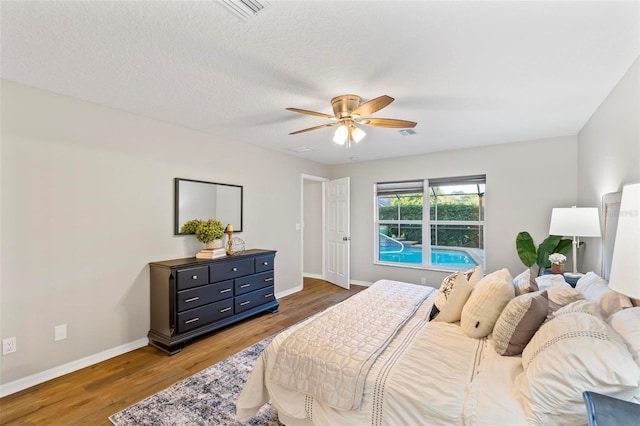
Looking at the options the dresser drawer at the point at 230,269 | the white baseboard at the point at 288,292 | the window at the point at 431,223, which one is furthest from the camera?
the white baseboard at the point at 288,292

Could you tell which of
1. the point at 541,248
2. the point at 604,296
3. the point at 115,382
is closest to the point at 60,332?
the point at 115,382

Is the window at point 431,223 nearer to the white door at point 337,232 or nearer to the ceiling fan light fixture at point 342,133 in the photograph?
the white door at point 337,232

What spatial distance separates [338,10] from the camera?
1.53 meters

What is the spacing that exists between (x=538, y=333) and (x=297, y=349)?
133 centimetres

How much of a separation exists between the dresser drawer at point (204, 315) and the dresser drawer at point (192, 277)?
0.90ft

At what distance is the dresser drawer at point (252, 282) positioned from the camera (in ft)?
12.0

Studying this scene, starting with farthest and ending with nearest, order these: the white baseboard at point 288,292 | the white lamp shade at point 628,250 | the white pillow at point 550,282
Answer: the white baseboard at point 288,292 < the white pillow at point 550,282 < the white lamp shade at point 628,250

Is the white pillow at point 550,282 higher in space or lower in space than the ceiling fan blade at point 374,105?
lower

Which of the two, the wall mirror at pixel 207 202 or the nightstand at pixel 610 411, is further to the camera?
the wall mirror at pixel 207 202

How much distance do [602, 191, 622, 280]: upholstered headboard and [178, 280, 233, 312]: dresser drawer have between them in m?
3.69

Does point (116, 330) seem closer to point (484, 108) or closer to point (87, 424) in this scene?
point (87, 424)

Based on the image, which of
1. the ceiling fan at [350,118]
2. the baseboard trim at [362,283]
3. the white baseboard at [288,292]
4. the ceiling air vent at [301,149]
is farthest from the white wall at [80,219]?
the baseboard trim at [362,283]

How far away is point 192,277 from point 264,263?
3.62ft

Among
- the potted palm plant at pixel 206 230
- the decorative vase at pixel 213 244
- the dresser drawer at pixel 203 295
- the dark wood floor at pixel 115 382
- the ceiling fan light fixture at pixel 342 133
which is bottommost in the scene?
the dark wood floor at pixel 115 382
